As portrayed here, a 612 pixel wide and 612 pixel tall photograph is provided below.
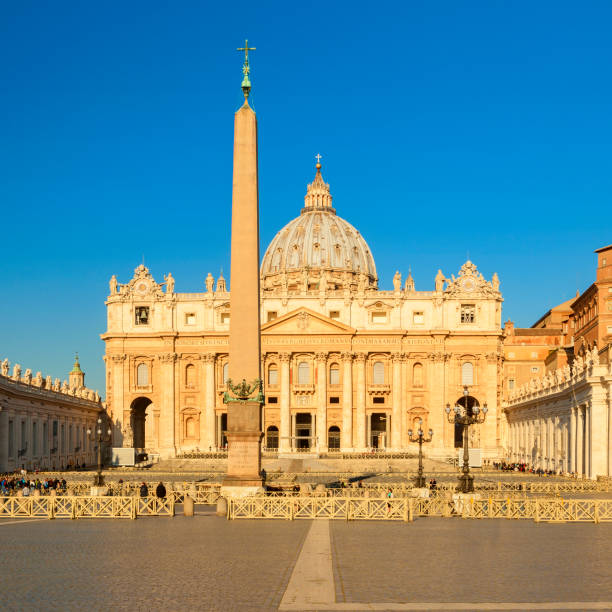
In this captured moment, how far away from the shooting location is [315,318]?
93.6 meters

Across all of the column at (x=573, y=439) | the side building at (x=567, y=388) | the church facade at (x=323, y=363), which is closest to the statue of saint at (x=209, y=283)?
the church facade at (x=323, y=363)

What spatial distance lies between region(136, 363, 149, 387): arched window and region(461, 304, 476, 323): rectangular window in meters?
32.2

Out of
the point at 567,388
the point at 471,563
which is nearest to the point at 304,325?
the point at 567,388

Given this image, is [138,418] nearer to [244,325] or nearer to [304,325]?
[304,325]

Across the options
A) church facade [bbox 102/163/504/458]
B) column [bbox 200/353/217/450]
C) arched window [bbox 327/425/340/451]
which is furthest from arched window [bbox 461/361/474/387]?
column [bbox 200/353/217/450]

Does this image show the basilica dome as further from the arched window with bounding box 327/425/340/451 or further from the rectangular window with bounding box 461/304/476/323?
the arched window with bounding box 327/425/340/451

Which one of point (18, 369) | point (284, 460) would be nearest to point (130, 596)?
Result: point (18, 369)

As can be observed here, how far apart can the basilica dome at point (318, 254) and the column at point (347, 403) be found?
94.3ft

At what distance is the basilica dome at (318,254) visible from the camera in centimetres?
12581

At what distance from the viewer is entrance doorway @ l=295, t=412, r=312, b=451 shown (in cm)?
9519

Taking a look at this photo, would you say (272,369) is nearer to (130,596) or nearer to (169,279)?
(169,279)

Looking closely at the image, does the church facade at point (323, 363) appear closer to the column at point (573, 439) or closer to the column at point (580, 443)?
the column at point (573, 439)

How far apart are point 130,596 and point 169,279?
8367cm

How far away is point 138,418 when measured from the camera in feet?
332
